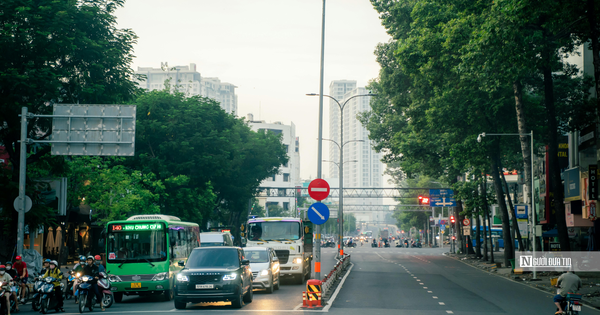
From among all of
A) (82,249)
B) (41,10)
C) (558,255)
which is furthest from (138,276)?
(82,249)

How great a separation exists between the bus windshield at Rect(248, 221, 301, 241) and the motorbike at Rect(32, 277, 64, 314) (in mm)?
10915

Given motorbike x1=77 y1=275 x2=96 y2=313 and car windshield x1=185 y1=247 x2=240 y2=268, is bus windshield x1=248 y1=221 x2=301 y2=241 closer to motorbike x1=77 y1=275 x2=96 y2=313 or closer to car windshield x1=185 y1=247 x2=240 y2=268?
car windshield x1=185 y1=247 x2=240 y2=268

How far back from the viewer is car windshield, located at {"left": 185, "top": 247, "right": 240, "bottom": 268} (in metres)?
18.6

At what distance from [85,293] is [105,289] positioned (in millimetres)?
851

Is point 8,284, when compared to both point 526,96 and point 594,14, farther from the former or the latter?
point 526,96

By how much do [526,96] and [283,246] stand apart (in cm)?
1761

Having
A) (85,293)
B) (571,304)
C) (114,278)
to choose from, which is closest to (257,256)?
(114,278)

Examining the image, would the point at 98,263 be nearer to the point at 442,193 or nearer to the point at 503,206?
the point at 503,206

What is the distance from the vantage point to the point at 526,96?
35438mm

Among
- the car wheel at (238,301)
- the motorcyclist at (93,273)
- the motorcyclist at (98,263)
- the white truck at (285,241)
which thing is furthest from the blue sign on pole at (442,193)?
the motorcyclist at (93,273)

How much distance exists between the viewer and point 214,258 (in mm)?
18875

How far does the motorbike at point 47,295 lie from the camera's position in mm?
17703

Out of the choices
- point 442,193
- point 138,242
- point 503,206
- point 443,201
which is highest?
point 442,193

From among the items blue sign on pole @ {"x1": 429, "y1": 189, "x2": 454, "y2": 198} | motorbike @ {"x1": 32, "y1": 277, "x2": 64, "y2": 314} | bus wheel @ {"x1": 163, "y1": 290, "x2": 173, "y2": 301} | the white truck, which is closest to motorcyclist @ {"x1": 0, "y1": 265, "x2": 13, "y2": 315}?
motorbike @ {"x1": 32, "y1": 277, "x2": 64, "y2": 314}
